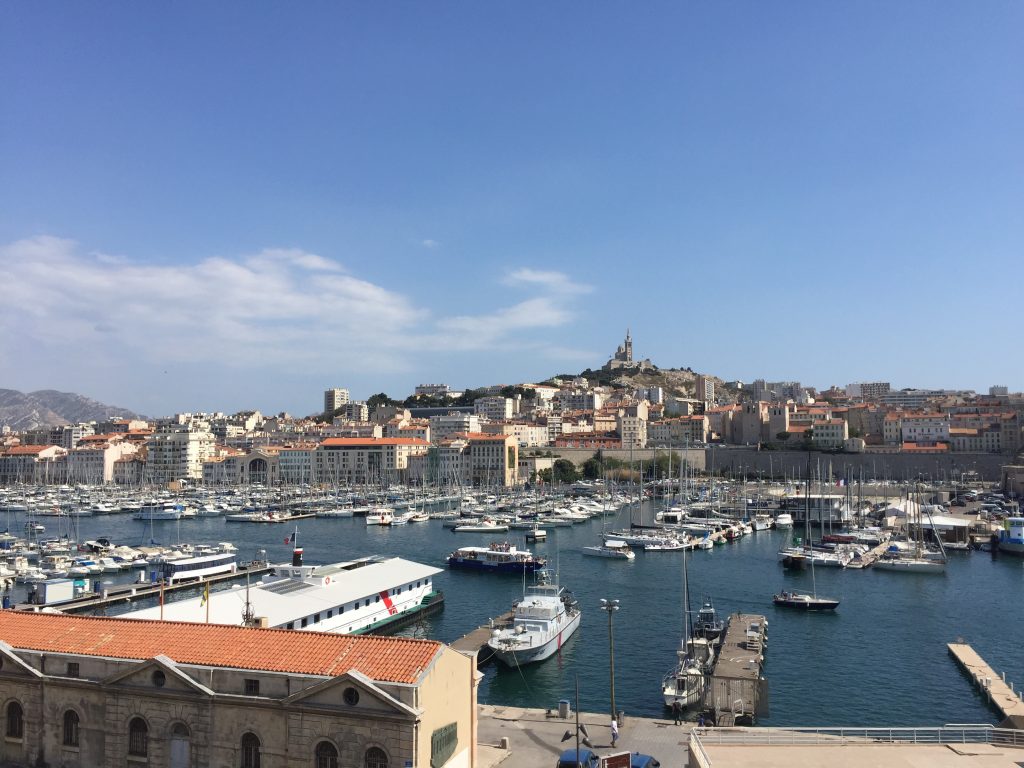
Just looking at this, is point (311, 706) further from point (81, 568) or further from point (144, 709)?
point (81, 568)

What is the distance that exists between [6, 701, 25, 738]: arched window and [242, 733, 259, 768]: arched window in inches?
120

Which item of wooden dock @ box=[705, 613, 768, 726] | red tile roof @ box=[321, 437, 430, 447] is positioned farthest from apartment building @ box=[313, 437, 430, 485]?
wooden dock @ box=[705, 613, 768, 726]

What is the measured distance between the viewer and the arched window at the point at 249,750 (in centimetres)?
903

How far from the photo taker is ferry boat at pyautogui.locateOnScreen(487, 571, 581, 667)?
60.8 ft

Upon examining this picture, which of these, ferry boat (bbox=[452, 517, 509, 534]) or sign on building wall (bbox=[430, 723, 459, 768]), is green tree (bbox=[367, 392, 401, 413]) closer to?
ferry boat (bbox=[452, 517, 509, 534])

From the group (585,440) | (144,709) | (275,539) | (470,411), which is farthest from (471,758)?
(470,411)

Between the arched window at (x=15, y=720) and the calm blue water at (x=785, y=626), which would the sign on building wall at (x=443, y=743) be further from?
the calm blue water at (x=785, y=626)

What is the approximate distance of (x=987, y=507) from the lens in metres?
49.9

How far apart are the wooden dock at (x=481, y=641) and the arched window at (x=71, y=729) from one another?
29.9 feet

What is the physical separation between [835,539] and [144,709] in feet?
115

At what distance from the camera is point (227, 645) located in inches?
381

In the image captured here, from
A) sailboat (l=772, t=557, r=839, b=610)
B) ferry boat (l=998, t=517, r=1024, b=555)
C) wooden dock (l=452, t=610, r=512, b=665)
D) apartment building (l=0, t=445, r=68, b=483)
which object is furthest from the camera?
apartment building (l=0, t=445, r=68, b=483)

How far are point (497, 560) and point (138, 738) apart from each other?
2336 centimetres

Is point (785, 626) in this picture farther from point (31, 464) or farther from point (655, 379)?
point (655, 379)
